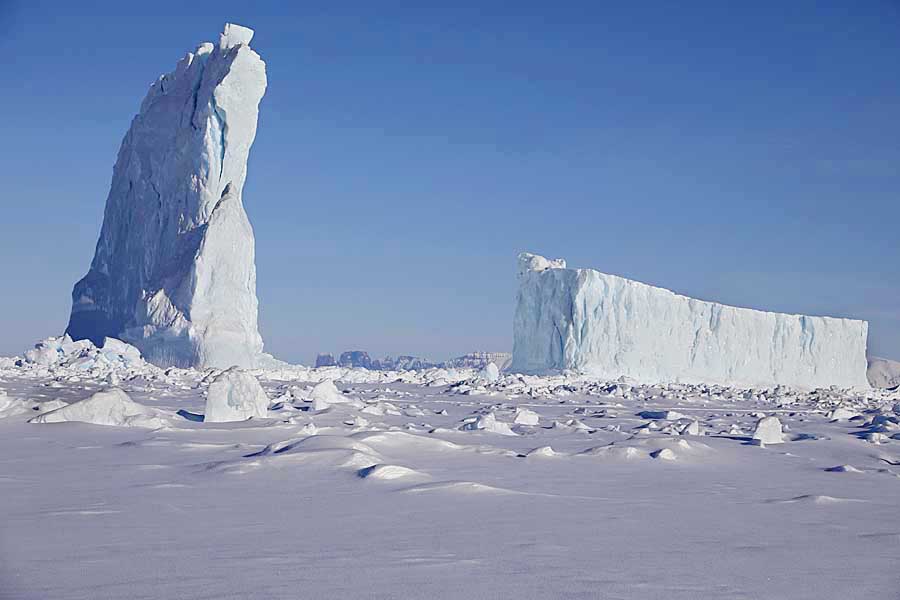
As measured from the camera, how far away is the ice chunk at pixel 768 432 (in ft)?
21.9

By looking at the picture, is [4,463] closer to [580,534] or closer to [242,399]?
[242,399]

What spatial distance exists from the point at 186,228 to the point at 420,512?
74.2 feet

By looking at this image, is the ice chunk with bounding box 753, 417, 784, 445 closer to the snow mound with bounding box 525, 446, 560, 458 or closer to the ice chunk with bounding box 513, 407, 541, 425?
the ice chunk with bounding box 513, 407, 541, 425

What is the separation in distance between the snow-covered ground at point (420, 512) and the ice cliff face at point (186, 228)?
16.1 meters

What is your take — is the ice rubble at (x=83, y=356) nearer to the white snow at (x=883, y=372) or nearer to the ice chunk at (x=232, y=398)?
the ice chunk at (x=232, y=398)

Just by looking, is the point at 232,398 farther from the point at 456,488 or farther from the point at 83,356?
the point at 83,356

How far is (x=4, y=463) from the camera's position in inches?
172

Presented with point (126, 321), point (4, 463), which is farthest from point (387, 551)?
point (126, 321)

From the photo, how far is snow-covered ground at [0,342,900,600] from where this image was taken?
7.41 ft

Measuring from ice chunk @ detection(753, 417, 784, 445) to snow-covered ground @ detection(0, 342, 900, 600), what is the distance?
0.02 metres

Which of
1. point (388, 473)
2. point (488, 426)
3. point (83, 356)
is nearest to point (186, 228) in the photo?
point (83, 356)

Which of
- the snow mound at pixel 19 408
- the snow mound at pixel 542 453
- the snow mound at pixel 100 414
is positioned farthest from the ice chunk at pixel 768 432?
the snow mound at pixel 19 408

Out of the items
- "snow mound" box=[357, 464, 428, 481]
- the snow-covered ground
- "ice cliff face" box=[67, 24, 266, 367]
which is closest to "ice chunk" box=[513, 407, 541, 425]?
the snow-covered ground

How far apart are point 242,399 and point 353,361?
7495cm
